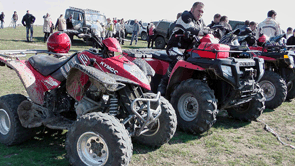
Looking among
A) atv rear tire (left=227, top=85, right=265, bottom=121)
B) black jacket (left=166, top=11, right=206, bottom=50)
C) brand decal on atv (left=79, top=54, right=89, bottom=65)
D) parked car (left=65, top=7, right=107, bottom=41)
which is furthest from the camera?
parked car (left=65, top=7, right=107, bottom=41)

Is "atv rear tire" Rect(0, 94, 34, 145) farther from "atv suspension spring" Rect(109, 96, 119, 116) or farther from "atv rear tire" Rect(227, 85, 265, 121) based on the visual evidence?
"atv rear tire" Rect(227, 85, 265, 121)

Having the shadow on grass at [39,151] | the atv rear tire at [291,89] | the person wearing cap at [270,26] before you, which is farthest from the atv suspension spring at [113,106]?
the person wearing cap at [270,26]

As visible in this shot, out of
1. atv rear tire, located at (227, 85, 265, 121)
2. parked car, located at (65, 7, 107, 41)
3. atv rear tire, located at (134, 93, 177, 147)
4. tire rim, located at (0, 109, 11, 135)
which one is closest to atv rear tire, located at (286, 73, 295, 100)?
atv rear tire, located at (227, 85, 265, 121)

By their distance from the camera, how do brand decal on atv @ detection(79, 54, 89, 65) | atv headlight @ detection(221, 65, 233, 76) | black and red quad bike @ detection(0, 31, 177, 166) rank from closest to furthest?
black and red quad bike @ detection(0, 31, 177, 166), brand decal on atv @ detection(79, 54, 89, 65), atv headlight @ detection(221, 65, 233, 76)

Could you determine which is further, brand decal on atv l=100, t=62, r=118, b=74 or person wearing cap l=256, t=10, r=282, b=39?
person wearing cap l=256, t=10, r=282, b=39

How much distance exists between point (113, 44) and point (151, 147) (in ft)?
5.26

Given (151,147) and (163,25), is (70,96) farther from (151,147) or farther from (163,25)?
(163,25)

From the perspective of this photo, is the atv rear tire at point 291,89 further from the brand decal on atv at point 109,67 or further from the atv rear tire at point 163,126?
the brand decal on atv at point 109,67

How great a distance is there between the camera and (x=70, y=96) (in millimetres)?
3766

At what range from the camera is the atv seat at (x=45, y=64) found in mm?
3653

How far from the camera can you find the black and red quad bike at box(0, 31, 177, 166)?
9.20 feet

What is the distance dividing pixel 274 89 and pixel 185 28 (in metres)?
2.82

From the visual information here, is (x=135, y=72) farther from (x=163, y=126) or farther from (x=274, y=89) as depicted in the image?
(x=274, y=89)

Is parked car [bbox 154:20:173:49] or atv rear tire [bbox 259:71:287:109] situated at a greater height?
parked car [bbox 154:20:173:49]
